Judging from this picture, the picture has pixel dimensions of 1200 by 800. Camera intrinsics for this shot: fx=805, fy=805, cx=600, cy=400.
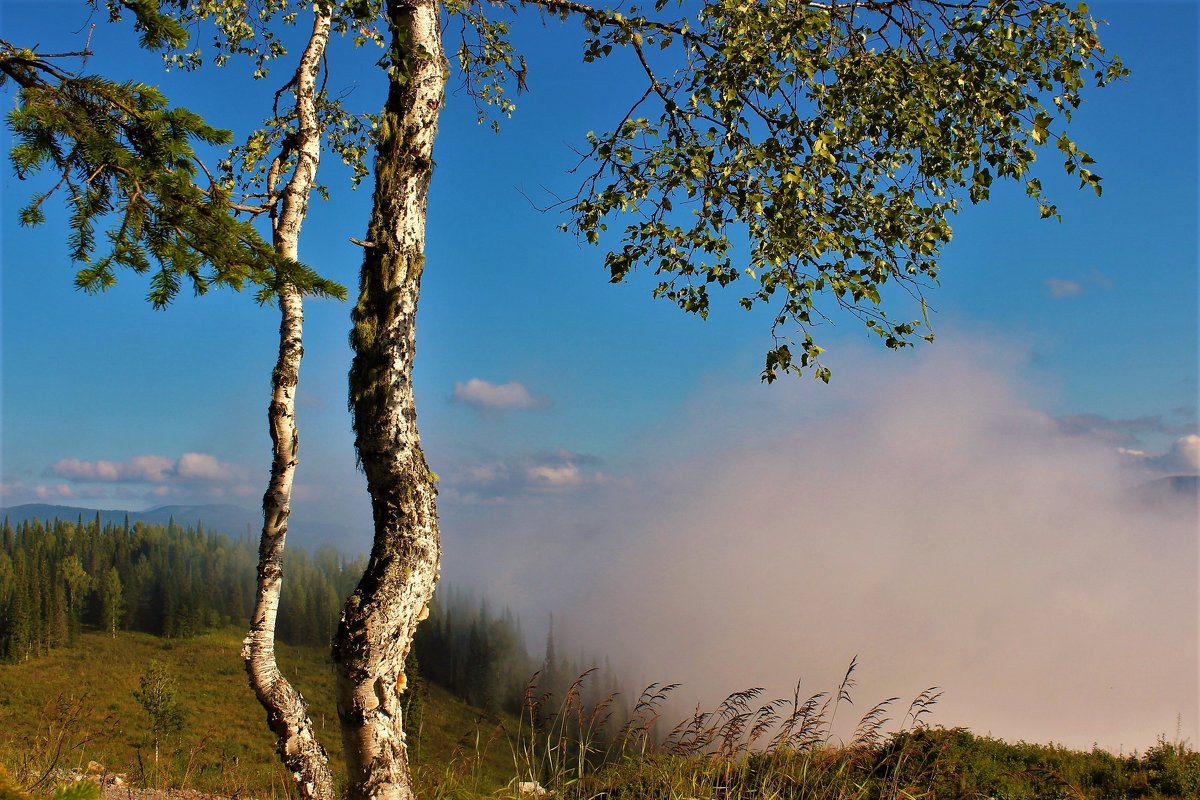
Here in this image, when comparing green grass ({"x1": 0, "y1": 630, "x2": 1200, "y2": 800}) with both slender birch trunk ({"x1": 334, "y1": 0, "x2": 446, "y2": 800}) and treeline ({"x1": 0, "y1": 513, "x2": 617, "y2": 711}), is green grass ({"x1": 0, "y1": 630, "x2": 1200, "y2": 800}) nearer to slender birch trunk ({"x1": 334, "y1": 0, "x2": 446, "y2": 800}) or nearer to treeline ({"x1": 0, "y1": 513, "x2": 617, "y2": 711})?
slender birch trunk ({"x1": 334, "y1": 0, "x2": 446, "y2": 800})

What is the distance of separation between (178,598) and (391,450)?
100m

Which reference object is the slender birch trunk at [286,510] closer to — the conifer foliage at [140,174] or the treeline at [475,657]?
the conifer foliage at [140,174]

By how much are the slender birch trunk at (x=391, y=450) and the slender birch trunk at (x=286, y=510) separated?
1.29 meters

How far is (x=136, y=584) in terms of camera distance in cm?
9006

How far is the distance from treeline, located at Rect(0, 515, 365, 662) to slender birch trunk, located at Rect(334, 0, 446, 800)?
76.5m

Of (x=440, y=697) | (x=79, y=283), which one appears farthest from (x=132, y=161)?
(x=440, y=697)

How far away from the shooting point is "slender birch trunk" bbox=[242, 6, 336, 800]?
7156 millimetres

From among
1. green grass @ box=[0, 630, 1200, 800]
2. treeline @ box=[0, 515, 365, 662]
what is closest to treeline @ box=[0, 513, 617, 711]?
treeline @ box=[0, 515, 365, 662]

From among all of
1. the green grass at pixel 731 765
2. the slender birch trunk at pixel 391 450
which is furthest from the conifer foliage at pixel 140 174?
the green grass at pixel 731 765

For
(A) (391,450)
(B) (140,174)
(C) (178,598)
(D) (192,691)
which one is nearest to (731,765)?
(A) (391,450)

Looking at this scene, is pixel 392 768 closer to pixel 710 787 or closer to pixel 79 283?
pixel 710 787

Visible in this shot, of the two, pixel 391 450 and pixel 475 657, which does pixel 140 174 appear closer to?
pixel 391 450

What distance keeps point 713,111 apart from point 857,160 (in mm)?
1878

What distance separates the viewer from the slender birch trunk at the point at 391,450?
17.7ft
